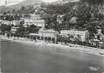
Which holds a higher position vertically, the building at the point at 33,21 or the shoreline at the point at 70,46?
the building at the point at 33,21

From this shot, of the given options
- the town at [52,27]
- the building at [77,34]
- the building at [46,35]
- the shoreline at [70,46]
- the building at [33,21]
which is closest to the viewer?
the shoreline at [70,46]

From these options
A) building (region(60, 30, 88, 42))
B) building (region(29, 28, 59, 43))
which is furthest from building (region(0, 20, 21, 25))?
building (region(60, 30, 88, 42))

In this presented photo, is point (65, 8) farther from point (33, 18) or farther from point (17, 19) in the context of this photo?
point (17, 19)

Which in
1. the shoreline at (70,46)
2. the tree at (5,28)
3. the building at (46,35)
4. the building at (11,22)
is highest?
the building at (11,22)

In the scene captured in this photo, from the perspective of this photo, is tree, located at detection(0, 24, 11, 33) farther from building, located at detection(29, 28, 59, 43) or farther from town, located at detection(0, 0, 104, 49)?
building, located at detection(29, 28, 59, 43)

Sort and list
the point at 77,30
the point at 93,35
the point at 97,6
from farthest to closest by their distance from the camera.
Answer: the point at 97,6 → the point at 77,30 → the point at 93,35

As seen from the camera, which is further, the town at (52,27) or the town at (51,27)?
the town at (51,27)

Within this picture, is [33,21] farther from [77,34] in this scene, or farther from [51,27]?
[77,34]

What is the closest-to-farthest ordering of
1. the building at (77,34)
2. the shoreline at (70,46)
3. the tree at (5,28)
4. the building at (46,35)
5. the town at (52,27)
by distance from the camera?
the shoreline at (70,46) < the town at (52,27) < the tree at (5,28) < the building at (77,34) < the building at (46,35)

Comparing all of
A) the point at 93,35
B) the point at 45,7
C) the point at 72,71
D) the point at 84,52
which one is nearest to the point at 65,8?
the point at 45,7

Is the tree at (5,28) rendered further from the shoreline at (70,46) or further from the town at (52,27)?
the shoreline at (70,46)

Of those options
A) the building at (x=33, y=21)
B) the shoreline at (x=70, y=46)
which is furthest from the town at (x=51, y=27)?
the shoreline at (x=70, y=46)
